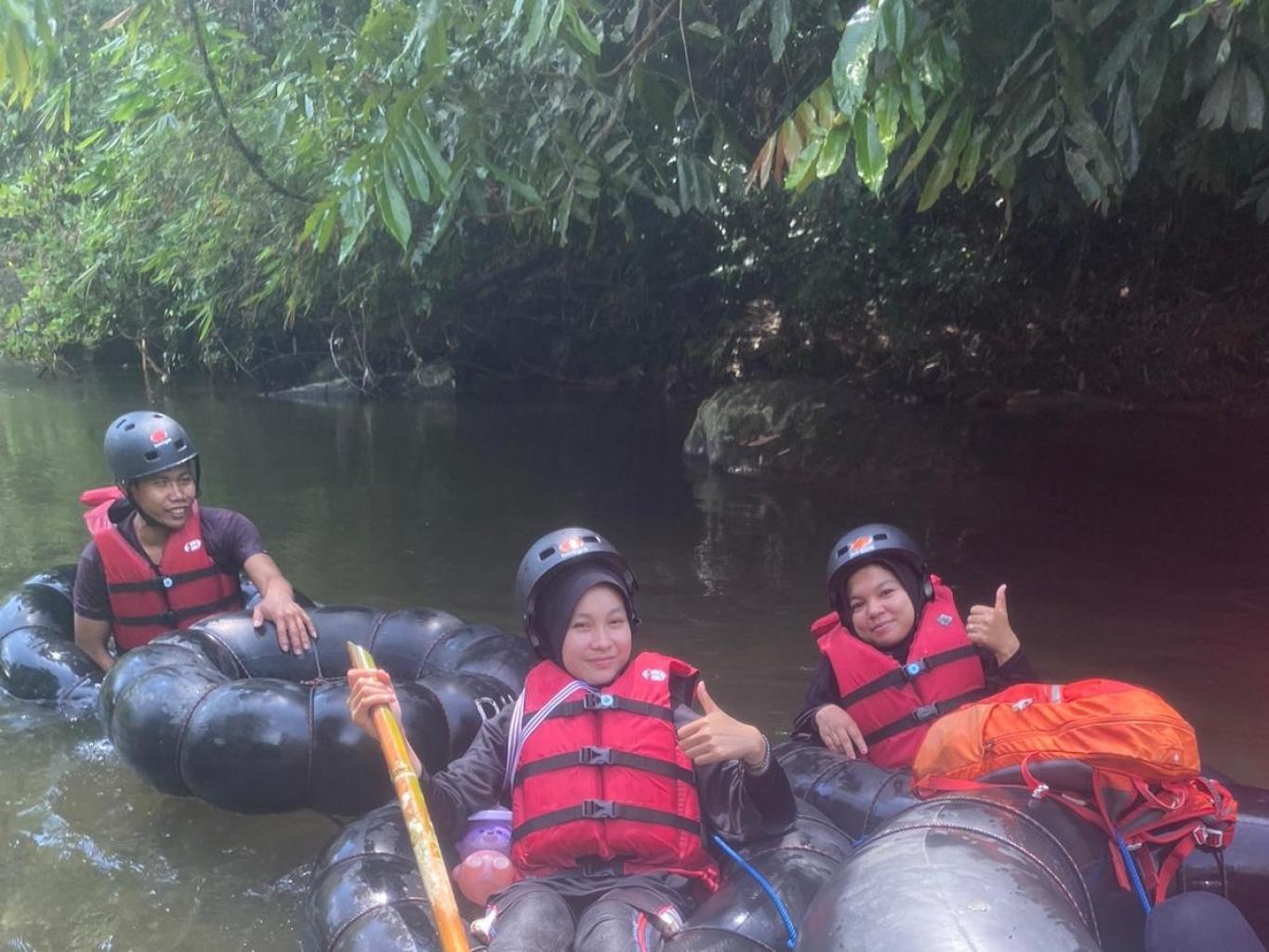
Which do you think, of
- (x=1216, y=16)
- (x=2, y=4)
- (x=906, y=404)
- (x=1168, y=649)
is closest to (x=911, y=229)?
(x=906, y=404)

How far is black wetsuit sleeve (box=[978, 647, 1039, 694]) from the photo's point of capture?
150 inches

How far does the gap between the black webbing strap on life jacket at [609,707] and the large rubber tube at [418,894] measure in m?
0.42

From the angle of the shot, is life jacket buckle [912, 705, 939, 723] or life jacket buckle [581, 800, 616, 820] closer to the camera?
life jacket buckle [581, 800, 616, 820]

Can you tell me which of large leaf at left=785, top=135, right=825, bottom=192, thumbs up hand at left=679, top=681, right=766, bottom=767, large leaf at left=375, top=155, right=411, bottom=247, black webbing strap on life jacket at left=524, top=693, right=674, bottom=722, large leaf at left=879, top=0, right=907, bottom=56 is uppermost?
large leaf at left=879, top=0, right=907, bottom=56

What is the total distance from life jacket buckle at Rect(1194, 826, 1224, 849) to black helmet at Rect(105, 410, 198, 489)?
3.95m

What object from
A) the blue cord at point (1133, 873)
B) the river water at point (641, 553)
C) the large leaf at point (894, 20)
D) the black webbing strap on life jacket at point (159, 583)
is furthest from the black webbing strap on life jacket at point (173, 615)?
the blue cord at point (1133, 873)

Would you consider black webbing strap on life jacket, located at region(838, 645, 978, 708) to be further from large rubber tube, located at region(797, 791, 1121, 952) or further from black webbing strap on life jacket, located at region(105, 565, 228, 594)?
black webbing strap on life jacket, located at region(105, 565, 228, 594)

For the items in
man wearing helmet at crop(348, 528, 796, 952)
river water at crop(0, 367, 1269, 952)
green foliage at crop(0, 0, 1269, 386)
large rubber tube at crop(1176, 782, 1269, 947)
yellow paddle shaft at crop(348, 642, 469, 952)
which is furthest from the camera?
river water at crop(0, 367, 1269, 952)

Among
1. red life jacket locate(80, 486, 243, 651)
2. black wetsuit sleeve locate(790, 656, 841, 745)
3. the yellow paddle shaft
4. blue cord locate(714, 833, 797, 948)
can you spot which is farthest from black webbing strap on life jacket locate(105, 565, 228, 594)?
blue cord locate(714, 833, 797, 948)

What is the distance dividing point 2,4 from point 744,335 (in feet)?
43.6

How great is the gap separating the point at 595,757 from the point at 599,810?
14cm

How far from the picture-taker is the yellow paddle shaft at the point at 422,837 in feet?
7.91

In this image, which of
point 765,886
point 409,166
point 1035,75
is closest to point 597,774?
point 765,886

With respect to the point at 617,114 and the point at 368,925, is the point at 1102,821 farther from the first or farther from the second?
the point at 617,114
